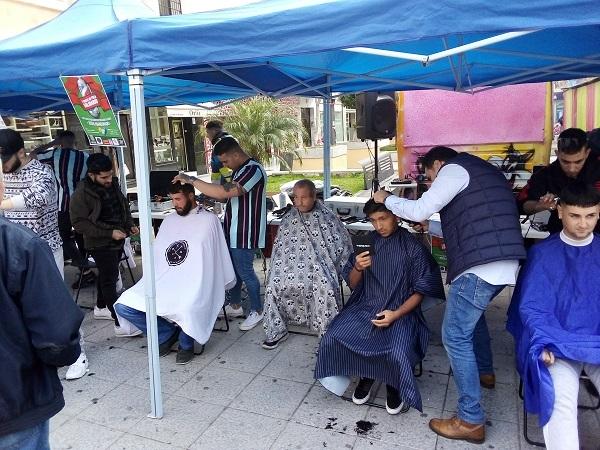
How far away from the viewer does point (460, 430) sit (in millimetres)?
2363

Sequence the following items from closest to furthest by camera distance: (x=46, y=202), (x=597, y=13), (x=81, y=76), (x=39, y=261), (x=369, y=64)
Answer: (x=39, y=261) < (x=597, y=13) < (x=81, y=76) < (x=46, y=202) < (x=369, y=64)

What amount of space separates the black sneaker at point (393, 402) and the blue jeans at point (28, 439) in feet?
5.69

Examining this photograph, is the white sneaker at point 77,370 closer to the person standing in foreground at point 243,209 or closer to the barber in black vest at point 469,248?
the person standing in foreground at point 243,209

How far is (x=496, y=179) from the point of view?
A: 7.59 ft

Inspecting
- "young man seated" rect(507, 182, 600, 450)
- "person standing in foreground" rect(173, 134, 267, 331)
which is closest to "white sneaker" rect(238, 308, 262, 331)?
"person standing in foreground" rect(173, 134, 267, 331)

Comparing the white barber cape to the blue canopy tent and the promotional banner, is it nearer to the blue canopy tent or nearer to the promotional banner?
the blue canopy tent

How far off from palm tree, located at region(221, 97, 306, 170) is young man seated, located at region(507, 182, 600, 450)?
39.4ft

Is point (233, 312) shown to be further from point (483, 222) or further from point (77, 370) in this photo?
point (483, 222)

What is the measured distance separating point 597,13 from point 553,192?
1527 mm

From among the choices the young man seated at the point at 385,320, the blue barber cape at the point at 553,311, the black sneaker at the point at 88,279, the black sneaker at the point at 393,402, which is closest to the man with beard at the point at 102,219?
the black sneaker at the point at 88,279

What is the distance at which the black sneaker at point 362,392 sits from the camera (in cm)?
273

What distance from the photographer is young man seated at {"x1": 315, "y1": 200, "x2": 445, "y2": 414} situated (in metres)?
2.55

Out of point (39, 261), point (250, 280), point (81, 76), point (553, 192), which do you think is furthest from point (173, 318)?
point (553, 192)

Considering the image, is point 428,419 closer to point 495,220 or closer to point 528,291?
point 528,291
